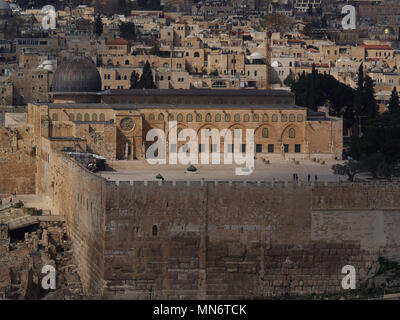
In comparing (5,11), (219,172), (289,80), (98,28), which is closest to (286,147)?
(219,172)

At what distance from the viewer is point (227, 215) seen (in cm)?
5619

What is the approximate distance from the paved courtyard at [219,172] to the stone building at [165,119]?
332 cm

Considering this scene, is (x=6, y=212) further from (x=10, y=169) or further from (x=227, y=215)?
(x=227, y=215)

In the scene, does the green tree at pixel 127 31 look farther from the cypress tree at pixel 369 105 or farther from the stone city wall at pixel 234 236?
the stone city wall at pixel 234 236

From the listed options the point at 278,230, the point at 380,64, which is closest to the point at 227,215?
the point at 278,230

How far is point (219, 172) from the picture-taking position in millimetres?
64875

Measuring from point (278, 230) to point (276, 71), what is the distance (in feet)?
219

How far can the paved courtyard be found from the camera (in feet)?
204

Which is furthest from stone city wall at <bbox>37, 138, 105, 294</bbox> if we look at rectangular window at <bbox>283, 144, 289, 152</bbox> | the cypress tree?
the cypress tree

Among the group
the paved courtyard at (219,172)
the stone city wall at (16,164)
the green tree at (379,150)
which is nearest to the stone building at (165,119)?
the stone city wall at (16,164)

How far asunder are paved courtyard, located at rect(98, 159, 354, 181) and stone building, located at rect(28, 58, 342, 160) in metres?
3.32

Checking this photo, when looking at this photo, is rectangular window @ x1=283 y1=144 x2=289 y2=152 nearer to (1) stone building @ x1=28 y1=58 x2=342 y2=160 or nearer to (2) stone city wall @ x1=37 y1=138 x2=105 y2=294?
(1) stone building @ x1=28 y1=58 x2=342 y2=160

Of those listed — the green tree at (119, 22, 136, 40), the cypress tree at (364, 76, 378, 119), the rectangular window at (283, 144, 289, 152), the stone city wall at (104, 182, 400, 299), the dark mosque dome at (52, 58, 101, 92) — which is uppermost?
the green tree at (119, 22, 136, 40)
